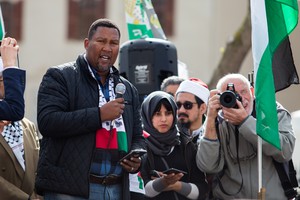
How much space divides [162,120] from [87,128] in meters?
1.64

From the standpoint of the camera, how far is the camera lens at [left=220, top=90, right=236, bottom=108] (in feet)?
27.8

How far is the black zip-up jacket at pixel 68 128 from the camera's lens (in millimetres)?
7633

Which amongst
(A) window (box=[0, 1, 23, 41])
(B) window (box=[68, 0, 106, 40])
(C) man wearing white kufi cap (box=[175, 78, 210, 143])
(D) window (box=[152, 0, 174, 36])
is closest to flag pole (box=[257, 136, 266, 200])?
(C) man wearing white kufi cap (box=[175, 78, 210, 143])

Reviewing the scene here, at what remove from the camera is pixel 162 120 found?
9.21 m

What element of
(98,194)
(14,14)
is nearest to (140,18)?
(98,194)

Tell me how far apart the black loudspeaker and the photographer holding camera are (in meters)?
2.53

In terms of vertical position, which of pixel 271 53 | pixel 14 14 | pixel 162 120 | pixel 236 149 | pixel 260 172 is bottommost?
pixel 14 14

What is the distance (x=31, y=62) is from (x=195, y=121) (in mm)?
24119

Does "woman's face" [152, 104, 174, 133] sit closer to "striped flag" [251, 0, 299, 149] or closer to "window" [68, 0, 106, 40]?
"striped flag" [251, 0, 299, 149]

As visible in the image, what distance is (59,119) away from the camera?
7.62 m

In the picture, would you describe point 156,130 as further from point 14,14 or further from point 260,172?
point 14,14

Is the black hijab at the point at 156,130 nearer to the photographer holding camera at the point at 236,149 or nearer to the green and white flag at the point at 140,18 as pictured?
the photographer holding camera at the point at 236,149

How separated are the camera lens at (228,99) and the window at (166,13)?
23.9 meters

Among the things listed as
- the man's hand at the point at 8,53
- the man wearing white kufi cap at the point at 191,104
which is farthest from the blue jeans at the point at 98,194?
the man wearing white kufi cap at the point at 191,104
